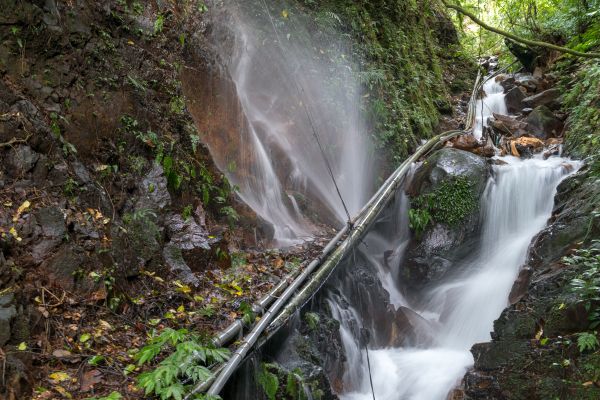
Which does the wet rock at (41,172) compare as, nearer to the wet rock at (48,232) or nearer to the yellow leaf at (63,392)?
the wet rock at (48,232)

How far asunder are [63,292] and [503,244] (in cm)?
736

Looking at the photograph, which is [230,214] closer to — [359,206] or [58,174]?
[58,174]

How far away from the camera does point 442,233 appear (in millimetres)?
8367

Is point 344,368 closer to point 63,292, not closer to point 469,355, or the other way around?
point 469,355

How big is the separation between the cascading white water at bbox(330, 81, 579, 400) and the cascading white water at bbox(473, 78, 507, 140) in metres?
2.44

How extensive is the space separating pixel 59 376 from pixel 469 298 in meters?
6.28

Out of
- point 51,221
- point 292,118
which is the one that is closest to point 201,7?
point 292,118

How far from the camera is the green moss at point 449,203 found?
330 inches

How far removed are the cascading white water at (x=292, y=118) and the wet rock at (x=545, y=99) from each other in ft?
18.1

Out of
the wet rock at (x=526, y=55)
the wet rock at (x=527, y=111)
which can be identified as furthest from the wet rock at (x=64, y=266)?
the wet rock at (x=526, y=55)

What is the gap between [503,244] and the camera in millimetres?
8320

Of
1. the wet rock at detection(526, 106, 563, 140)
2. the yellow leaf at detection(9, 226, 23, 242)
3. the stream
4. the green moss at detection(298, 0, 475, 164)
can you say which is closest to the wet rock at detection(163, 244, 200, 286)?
the yellow leaf at detection(9, 226, 23, 242)

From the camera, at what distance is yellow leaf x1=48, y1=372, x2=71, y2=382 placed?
3.20 m

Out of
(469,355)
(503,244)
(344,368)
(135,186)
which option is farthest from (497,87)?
(135,186)
